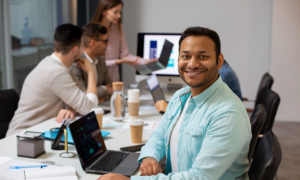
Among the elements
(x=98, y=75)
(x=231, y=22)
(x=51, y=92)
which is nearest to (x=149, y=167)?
(x=51, y=92)

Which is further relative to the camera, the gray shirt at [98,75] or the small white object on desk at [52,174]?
the gray shirt at [98,75]

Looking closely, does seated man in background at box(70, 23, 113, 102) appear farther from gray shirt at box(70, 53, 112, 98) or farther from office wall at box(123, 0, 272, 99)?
office wall at box(123, 0, 272, 99)

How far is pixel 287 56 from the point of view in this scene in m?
4.37

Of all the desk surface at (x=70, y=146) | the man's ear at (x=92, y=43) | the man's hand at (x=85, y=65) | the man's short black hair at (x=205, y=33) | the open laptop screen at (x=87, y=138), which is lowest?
the desk surface at (x=70, y=146)

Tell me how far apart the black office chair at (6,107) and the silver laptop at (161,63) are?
1.23m

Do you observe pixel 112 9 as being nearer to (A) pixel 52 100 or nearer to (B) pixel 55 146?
(A) pixel 52 100

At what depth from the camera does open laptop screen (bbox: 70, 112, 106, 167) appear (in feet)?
4.06

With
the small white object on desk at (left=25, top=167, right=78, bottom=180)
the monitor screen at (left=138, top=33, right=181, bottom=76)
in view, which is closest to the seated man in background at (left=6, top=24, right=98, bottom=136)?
the small white object on desk at (left=25, top=167, right=78, bottom=180)

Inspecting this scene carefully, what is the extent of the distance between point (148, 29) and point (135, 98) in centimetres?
270

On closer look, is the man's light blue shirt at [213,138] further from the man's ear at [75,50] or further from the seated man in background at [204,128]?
the man's ear at [75,50]

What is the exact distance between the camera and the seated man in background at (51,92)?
1.99 meters

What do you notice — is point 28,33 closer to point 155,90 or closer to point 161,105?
point 155,90

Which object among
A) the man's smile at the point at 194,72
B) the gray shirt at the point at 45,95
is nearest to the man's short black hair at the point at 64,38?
the gray shirt at the point at 45,95

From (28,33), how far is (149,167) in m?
2.64
